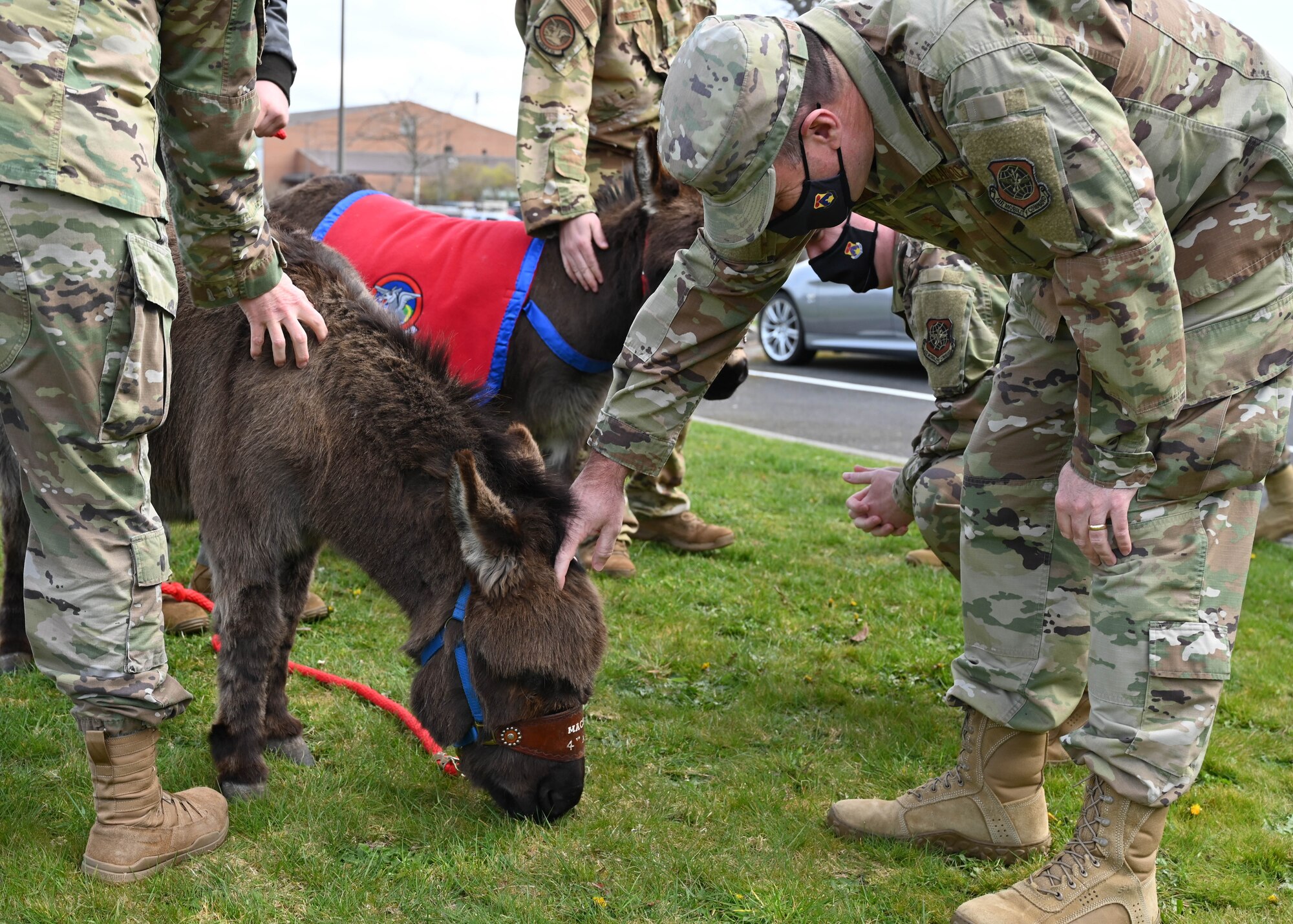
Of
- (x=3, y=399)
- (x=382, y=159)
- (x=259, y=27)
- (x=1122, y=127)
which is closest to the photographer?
(x=1122, y=127)

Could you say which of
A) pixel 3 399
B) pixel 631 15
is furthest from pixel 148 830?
pixel 631 15

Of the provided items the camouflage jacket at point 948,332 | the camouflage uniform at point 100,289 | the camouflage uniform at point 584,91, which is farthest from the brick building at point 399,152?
the camouflage uniform at point 100,289

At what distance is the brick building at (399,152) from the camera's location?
44406 millimetres

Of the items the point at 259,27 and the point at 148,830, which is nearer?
the point at 148,830

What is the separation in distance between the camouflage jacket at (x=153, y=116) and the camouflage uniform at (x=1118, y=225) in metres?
1.22

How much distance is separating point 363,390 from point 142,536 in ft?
2.68

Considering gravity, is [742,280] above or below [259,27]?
below

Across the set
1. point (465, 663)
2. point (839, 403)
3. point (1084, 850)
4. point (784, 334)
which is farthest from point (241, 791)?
point (784, 334)

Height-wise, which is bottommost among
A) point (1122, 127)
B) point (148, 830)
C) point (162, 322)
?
point (148, 830)

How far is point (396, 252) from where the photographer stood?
502 centimetres

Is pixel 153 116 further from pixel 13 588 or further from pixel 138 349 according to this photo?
pixel 13 588

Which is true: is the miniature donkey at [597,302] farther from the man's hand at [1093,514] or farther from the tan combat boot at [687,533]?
the man's hand at [1093,514]

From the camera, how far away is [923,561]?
6.16m

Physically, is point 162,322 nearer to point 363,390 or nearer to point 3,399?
point 3,399
